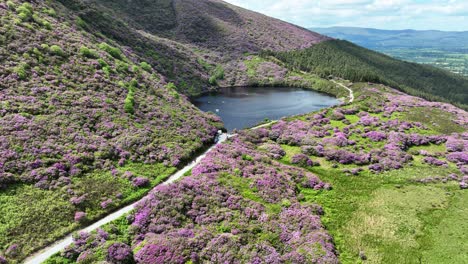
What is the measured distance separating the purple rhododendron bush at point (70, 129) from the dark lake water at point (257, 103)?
16.9 metres

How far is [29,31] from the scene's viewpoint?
65375 millimetres

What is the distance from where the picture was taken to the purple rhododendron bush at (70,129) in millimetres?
36250

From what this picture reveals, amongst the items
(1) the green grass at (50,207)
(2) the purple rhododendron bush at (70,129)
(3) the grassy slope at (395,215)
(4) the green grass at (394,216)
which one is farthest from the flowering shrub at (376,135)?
(1) the green grass at (50,207)

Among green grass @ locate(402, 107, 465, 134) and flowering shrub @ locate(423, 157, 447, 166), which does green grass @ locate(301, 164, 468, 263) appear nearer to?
flowering shrub @ locate(423, 157, 447, 166)

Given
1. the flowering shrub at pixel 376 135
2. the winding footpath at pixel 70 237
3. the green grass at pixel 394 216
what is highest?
the flowering shrub at pixel 376 135

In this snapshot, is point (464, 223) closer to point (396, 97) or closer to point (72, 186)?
point (72, 186)

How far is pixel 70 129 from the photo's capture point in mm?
49219

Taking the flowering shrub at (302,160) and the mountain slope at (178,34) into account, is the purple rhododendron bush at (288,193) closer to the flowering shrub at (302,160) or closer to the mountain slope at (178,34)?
the flowering shrub at (302,160)

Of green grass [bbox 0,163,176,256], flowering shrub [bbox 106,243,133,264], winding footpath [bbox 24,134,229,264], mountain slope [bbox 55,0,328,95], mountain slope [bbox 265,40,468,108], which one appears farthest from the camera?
mountain slope [bbox 265,40,468,108]

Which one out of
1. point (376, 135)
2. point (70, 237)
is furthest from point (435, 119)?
point (70, 237)

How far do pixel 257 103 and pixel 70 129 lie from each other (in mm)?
67236

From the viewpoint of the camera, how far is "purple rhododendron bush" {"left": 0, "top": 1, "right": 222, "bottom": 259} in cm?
3625

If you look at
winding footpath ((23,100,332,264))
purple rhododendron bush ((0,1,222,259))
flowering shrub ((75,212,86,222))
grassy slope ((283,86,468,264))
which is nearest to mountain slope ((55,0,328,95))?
purple rhododendron bush ((0,1,222,259))

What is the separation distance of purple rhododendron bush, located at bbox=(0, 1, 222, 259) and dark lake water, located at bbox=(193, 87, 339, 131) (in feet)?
55.5
